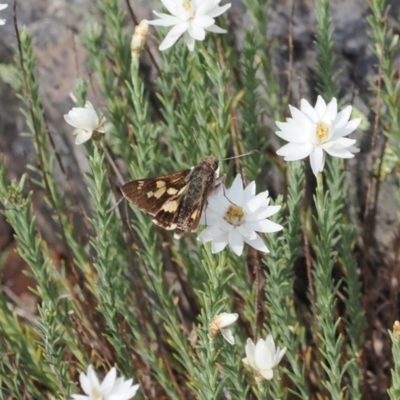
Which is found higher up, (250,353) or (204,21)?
(204,21)

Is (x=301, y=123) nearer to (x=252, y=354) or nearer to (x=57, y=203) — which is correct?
(x=252, y=354)

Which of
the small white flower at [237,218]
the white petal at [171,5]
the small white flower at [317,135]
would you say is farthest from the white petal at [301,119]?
the white petal at [171,5]

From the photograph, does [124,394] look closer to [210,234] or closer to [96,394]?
[96,394]

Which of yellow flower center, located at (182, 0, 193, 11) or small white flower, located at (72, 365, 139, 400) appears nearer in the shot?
small white flower, located at (72, 365, 139, 400)

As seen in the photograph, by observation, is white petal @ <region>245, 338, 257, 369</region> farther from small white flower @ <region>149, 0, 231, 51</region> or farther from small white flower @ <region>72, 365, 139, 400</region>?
small white flower @ <region>149, 0, 231, 51</region>

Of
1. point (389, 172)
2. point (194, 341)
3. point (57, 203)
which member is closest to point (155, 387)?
point (194, 341)

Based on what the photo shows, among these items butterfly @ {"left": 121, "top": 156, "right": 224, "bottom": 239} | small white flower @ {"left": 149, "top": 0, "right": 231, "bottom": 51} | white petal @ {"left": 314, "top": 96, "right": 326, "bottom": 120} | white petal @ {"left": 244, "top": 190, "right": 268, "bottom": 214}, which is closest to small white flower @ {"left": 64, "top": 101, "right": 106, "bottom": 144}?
butterfly @ {"left": 121, "top": 156, "right": 224, "bottom": 239}

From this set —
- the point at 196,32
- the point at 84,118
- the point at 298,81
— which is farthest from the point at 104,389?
the point at 298,81
